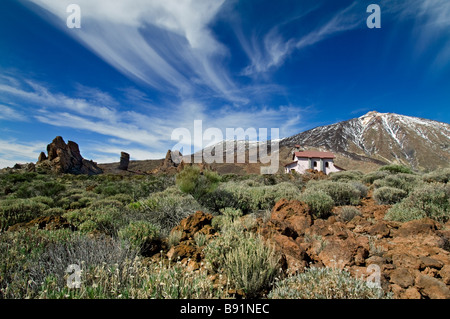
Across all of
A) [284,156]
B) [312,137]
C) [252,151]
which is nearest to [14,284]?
[284,156]

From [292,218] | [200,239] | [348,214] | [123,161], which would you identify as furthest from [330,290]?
[123,161]

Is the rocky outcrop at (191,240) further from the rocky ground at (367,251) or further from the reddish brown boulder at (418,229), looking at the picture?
the reddish brown boulder at (418,229)

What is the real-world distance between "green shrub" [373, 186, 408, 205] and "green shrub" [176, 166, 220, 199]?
5.17 metres

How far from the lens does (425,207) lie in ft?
15.8

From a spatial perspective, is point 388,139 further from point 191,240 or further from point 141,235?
point 141,235

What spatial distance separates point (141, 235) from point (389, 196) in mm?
6898

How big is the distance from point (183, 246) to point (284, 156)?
70.5 metres

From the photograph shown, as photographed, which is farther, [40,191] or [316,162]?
[316,162]

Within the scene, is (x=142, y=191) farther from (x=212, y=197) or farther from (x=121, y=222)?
(x=121, y=222)

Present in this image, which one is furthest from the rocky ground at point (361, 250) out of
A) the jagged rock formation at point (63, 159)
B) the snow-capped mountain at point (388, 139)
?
the snow-capped mountain at point (388, 139)

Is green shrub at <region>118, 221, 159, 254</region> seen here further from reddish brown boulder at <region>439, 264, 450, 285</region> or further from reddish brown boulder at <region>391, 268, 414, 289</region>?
reddish brown boulder at <region>439, 264, 450, 285</region>

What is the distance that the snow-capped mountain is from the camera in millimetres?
86875
